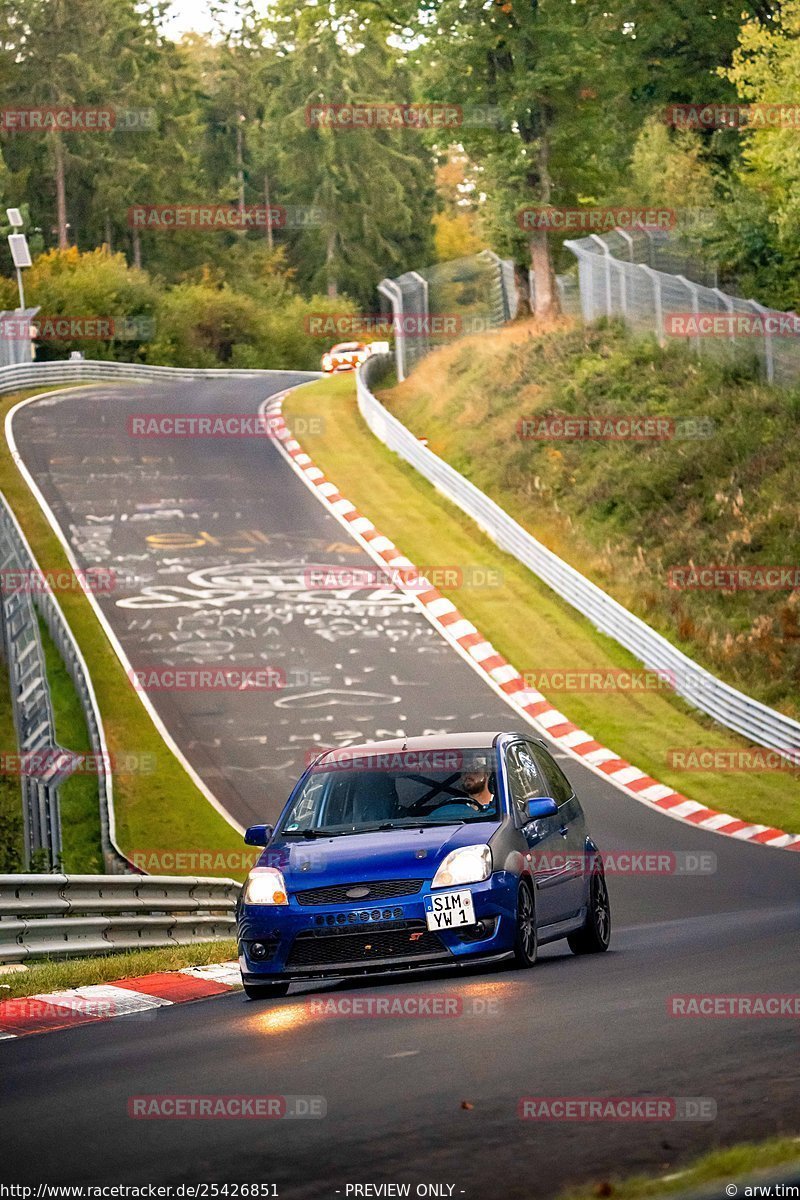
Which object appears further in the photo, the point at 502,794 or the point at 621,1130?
the point at 502,794

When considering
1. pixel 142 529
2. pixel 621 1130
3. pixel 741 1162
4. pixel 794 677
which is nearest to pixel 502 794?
pixel 621 1130

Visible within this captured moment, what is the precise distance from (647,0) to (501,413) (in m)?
14.8

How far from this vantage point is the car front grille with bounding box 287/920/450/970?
33.3ft

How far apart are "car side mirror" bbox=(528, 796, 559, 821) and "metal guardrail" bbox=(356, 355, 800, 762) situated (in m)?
15.6

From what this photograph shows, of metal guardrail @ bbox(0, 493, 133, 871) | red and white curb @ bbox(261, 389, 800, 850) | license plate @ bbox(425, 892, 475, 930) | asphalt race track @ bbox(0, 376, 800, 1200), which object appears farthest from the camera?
red and white curb @ bbox(261, 389, 800, 850)

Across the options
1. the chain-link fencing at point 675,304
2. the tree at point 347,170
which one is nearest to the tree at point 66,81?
the tree at point 347,170

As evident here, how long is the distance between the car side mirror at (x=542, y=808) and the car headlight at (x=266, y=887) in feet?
5.22

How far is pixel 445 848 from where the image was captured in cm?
1035

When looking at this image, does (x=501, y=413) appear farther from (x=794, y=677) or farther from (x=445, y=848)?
(x=445, y=848)

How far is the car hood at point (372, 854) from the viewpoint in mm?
10242

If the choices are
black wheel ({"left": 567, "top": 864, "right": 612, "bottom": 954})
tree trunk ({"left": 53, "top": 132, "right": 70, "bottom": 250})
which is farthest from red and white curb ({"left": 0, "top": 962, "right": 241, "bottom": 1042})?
tree trunk ({"left": 53, "top": 132, "right": 70, "bottom": 250})

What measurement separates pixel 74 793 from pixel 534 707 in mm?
7203

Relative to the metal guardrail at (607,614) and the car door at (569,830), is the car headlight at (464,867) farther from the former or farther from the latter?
the metal guardrail at (607,614)

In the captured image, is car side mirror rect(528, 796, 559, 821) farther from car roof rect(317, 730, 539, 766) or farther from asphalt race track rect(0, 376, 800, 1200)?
asphalt race track rect(0, 376, 800, 1200)
